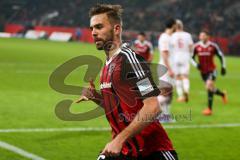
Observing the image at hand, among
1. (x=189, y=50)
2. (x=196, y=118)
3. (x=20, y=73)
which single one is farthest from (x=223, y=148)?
(x=20, y=73)

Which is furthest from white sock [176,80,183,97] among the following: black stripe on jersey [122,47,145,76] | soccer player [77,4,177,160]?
black stripe on jersey [122,47,145,76]

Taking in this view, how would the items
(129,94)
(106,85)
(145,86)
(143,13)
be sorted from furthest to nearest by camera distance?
(143,13)
(106,85)
(129,94)
(145,86)

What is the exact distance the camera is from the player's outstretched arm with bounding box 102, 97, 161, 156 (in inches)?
149

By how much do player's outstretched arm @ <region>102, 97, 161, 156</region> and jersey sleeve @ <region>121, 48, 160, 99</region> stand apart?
0.29 feet

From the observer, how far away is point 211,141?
31.0 feet

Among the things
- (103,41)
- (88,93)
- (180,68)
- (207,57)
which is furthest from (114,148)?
(180,68)

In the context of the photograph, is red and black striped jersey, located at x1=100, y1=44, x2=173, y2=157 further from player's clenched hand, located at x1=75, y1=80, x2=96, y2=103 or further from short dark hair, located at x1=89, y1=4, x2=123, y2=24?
short dark hair, located at x1=89, y1=4, x2=123, y2=24

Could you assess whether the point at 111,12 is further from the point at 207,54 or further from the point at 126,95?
the point at 207,54

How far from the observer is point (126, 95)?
4.26 metres

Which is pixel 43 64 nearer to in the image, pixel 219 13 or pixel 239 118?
pixel 239 118

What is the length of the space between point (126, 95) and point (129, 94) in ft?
0.10

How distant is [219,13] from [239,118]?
133 feet

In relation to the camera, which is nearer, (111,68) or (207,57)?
(111,68)

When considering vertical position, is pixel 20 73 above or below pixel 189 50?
below
